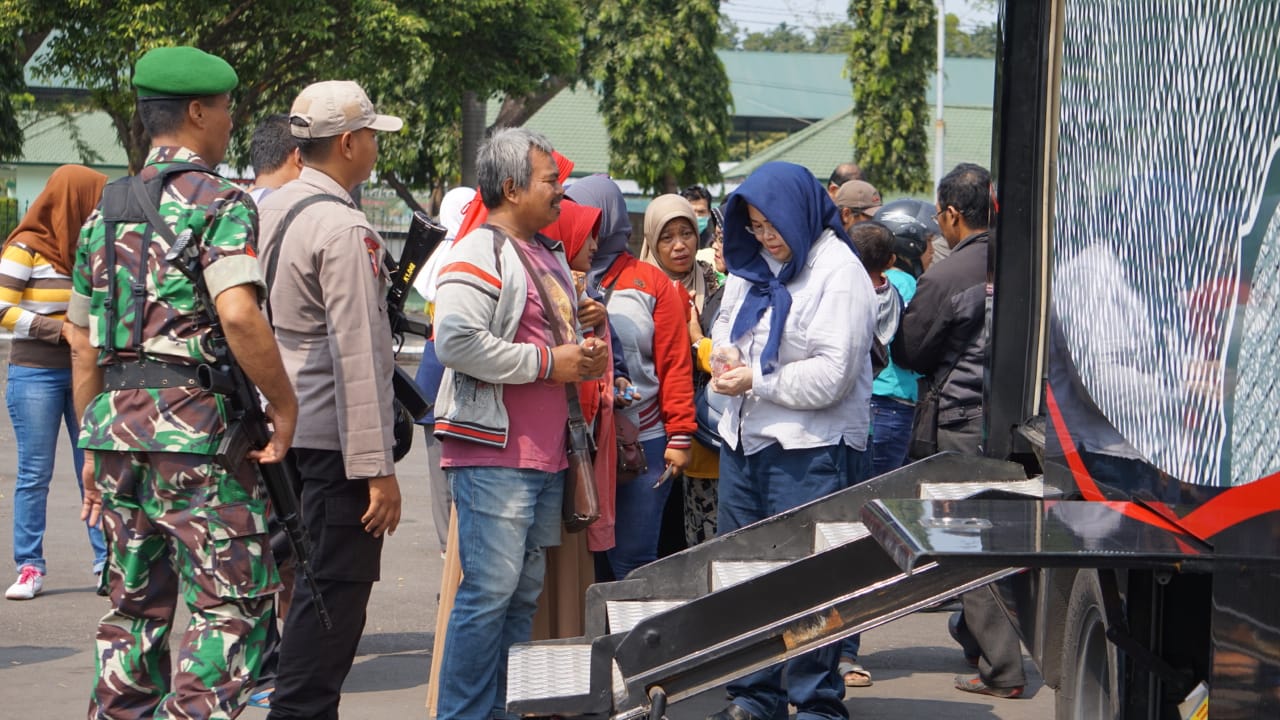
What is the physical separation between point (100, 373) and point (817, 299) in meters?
2.23

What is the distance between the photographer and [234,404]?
146 inches

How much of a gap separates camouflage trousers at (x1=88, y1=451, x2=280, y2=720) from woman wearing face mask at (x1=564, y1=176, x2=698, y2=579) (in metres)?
1.96

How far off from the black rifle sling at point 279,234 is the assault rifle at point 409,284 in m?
0.43

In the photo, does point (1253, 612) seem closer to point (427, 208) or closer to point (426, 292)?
point (426, 292)

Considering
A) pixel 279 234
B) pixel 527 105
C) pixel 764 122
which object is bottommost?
pixel 764 122

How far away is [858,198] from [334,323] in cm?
396

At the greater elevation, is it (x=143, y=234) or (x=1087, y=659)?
(x=143, y=234)

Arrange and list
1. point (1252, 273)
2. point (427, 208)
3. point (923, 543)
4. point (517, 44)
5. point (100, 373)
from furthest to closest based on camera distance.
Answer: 1. point (427, 208)
2. point (517, 44)
3. point (100, 373)
4. point (923, 543)
5. point (1252, 273)

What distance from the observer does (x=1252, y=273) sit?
6.33 feet

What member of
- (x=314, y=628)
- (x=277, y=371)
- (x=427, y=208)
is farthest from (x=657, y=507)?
(x=427, y=208)

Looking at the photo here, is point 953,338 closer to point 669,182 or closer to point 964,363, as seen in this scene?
point 964,363

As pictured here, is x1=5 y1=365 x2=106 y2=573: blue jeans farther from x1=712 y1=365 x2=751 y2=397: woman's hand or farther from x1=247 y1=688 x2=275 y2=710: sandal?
x1=712 y1=365 x2=751 y2=397: woman's hand

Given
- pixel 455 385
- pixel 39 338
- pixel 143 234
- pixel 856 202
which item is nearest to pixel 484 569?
pixel 455 385

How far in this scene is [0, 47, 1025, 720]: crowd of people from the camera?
370cm
